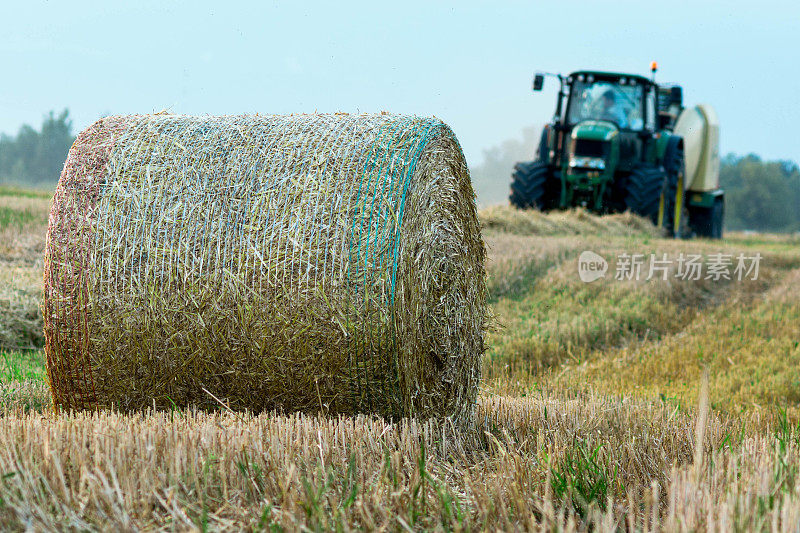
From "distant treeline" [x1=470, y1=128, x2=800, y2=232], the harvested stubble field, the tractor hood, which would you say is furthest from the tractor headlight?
"distant treeline" [x1=470, y1=128, x2=800, y2=232]

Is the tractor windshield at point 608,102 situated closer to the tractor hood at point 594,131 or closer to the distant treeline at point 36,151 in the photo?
the tractor hood at point 594,131

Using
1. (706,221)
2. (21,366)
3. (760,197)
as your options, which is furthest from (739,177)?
(21,366)

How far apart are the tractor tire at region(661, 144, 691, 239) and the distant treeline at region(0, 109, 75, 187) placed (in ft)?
170

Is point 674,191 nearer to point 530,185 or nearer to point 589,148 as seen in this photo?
point 589,148

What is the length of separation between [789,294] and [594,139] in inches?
195

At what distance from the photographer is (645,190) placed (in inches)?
591

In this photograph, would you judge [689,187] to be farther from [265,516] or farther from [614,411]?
[265,516]

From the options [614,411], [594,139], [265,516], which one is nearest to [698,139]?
[594,139]

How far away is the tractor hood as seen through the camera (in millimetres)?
14734

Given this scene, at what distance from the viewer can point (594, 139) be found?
48.3ft

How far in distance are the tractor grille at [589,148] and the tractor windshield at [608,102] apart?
112 centimetres

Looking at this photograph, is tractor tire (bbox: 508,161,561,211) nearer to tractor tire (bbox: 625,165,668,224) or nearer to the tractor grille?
the tractor grille

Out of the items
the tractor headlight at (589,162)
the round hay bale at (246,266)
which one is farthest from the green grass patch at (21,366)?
the tractor headlight at (589,162)

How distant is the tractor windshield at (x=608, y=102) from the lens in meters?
15.8
